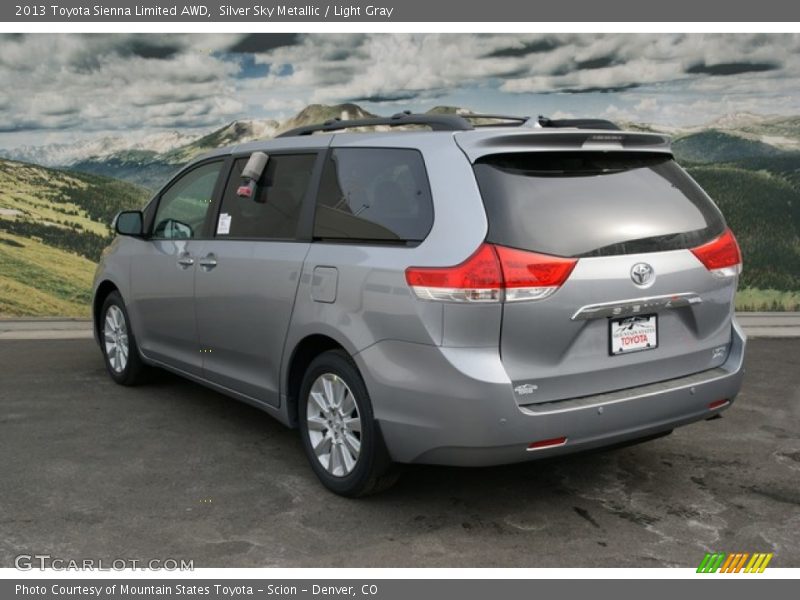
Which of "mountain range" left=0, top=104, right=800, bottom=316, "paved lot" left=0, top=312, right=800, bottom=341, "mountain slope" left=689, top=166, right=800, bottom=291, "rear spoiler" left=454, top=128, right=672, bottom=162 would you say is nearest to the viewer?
"rear spoiler" left=454, top=128, right=672, bottom=162

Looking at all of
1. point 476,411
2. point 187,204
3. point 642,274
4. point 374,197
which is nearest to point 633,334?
point 642,274

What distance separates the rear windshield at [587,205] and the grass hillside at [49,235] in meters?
7.51

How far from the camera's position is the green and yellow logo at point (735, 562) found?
3535 millimetres

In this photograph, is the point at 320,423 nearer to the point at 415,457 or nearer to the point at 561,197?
the point at 415,457

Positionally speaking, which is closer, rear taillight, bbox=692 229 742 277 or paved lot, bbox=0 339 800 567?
paved lot, bbox=0 339 800 567

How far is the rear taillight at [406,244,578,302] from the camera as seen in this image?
11.7 ft

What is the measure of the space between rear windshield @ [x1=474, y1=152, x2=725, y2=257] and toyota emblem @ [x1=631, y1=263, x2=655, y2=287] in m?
0.07

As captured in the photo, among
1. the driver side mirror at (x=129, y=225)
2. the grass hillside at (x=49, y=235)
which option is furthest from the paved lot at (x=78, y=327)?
the driver side mirror at (x=129, y=225)

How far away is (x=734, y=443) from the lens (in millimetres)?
5156

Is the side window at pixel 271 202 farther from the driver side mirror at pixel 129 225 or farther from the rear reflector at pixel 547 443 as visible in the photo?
the rear reflector at pixel 547 443

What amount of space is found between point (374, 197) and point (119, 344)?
3.18m

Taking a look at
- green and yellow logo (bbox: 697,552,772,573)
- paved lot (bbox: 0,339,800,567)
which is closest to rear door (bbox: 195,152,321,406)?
paved lot (bbox: 0,339,800,567)

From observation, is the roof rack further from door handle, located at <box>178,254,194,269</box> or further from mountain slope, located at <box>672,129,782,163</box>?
mountain slope, located at <box>672,129,782,163</box>

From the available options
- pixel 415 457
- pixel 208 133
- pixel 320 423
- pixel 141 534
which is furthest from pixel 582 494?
pixel 208 133
